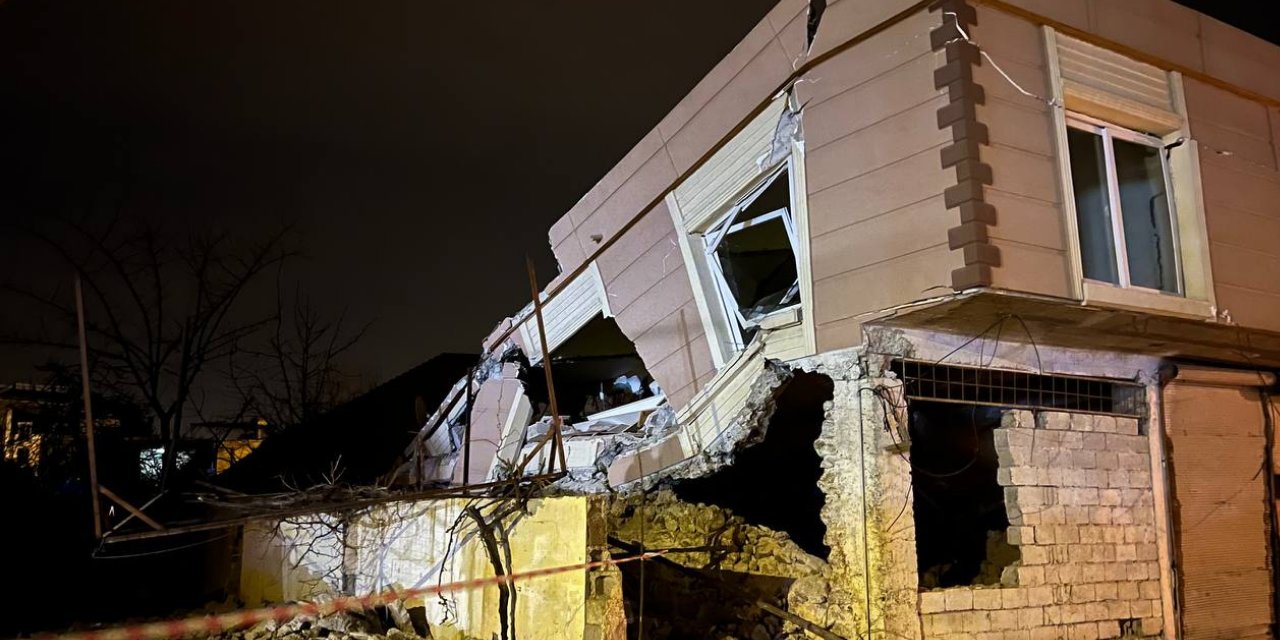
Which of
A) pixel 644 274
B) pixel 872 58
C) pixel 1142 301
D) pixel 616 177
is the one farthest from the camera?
pixel 616 177

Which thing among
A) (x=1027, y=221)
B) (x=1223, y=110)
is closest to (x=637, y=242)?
(x=1027, y=221)

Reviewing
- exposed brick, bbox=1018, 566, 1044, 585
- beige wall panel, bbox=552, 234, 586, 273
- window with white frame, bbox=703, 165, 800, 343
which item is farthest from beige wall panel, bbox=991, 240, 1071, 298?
beige wall panel, bbox=552, 234, 586, 273

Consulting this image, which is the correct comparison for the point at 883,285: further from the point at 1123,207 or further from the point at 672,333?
the point at 672,333

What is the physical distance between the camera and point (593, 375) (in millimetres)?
13688

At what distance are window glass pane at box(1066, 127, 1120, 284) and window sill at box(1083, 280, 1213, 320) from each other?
0.96 ft

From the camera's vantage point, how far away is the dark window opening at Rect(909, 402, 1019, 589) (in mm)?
8969

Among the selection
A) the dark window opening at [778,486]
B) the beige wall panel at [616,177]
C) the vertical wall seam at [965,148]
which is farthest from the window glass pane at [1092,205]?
the beige wall panel at [616,177]

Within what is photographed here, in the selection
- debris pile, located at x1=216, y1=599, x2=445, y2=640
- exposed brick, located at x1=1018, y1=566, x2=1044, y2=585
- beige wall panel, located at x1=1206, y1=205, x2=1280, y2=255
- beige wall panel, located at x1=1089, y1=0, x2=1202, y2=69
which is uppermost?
beige wall panel, located at x1=1089, y1=0, x2=1202, y2=69

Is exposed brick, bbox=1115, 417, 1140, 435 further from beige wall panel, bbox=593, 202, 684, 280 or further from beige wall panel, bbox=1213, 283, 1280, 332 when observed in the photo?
beige wall panel, bbox=593, 202, 684, 280

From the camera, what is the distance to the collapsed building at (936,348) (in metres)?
6.73

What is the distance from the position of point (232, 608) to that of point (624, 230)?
7.10 m

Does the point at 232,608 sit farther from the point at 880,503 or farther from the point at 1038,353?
the point at 1038,353

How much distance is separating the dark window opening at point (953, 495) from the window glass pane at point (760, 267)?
1966 mm

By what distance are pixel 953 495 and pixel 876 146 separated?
4396 mm
